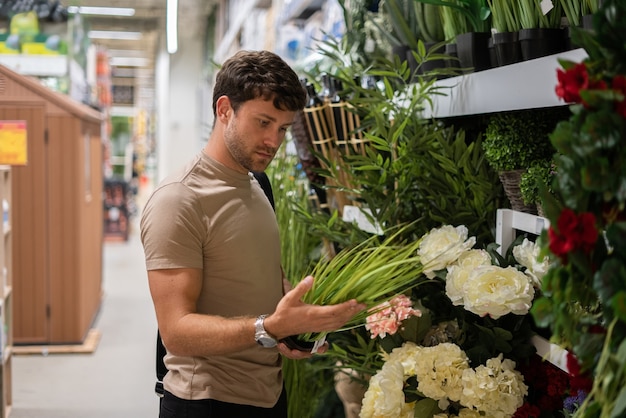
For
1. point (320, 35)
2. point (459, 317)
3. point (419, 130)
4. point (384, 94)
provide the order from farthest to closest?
point (320, 35) < point (384, 94) < point (419, 130) < point (459, 317)

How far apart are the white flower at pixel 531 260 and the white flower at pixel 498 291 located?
0.07 feet

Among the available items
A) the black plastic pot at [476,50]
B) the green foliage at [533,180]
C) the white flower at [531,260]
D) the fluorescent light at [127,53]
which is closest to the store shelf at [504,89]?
the black plastic pot at [476,50]

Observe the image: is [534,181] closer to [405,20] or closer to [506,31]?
[506,31]

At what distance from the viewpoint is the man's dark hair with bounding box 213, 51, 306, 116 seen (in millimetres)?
1729

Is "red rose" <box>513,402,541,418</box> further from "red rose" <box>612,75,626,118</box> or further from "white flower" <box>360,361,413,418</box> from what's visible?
"red rose" <box>612,75,626,118</box>

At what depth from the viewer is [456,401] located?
1854mm

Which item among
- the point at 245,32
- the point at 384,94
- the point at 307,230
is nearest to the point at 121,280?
the point at 245,32

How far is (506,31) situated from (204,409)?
3.89 ft

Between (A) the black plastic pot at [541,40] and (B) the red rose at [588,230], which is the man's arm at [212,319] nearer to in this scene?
(B) the red rose at [588,230]

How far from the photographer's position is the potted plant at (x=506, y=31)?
6.30 ft

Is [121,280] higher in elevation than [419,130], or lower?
lower

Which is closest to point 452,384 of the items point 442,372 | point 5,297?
point 442,372

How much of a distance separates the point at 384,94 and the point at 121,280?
6.78 meters

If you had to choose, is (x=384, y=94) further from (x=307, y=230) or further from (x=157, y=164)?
(x=157, y=164)
